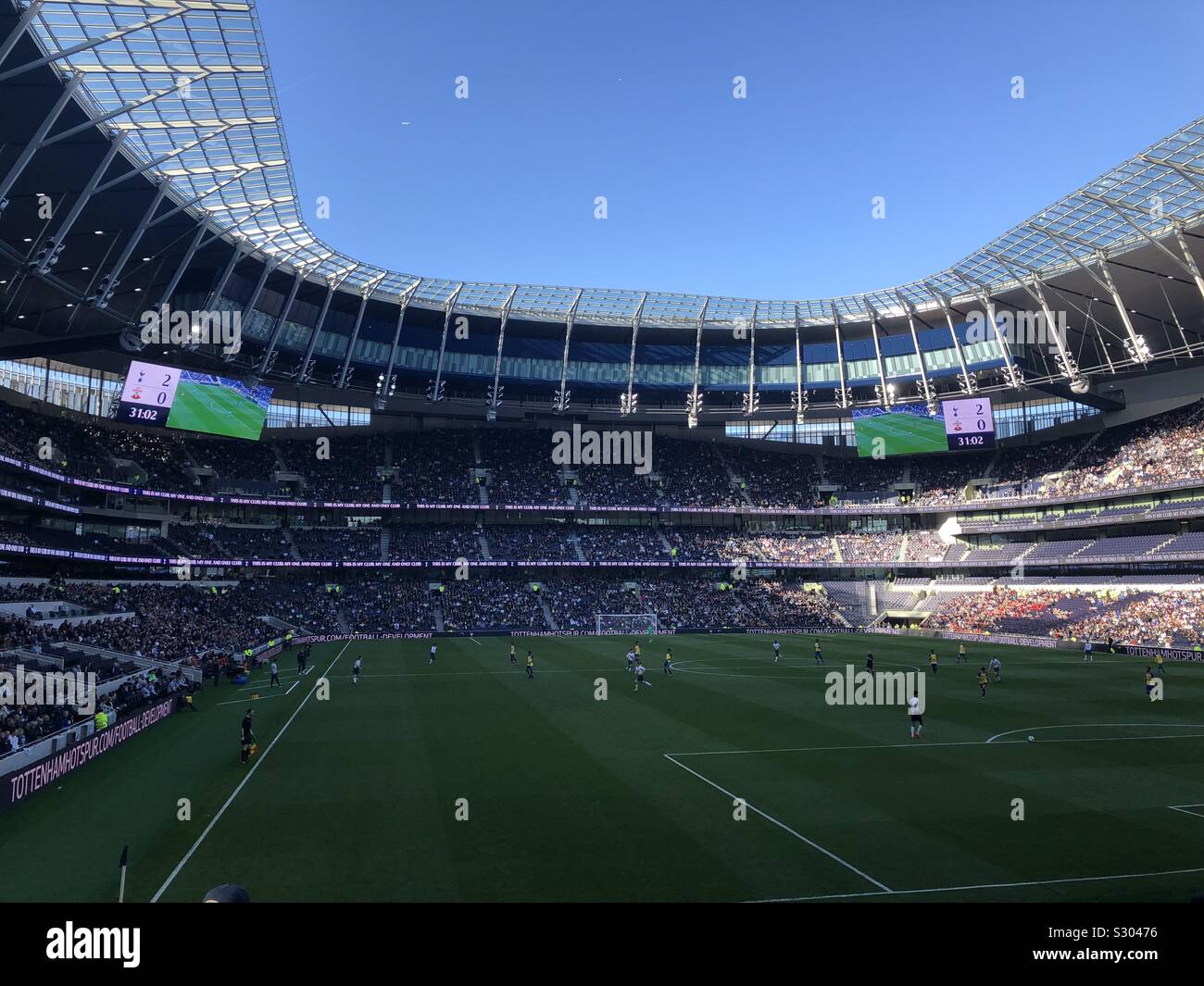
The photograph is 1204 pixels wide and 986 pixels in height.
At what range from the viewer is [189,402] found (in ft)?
187

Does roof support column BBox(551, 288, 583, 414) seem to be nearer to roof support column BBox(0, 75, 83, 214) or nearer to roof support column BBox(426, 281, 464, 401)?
roof support column BBox(426, 281, 464, 401)

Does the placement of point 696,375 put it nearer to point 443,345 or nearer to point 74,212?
point 443,345

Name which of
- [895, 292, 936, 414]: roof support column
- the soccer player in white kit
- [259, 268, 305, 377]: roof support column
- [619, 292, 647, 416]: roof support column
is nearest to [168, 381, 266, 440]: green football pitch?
[259, 268, 305, 377]: roof support column

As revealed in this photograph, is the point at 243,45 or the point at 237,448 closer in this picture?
the point at 243,45

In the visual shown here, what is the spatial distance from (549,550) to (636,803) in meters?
60.5

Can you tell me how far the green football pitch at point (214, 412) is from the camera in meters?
56.8

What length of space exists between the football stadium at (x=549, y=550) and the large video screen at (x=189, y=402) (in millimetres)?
256

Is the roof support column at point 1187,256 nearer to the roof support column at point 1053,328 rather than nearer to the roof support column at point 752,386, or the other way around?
the roof support column at point 1053,328

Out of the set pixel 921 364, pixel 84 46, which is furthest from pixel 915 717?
pixel 921 364

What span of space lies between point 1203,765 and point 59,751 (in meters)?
31.5

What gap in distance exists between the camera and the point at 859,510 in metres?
85.3
